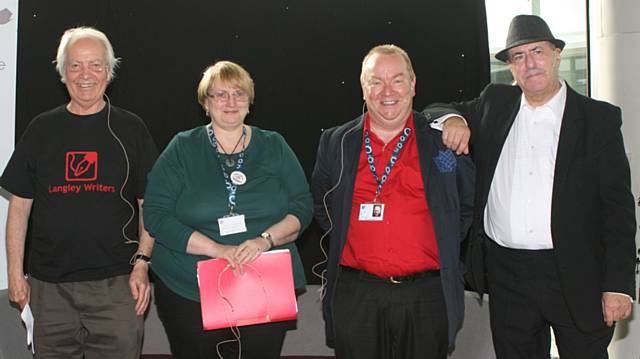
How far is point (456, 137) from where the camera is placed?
235 centimetres

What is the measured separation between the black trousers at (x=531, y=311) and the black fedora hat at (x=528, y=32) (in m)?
0.82

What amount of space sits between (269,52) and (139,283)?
6.32ft

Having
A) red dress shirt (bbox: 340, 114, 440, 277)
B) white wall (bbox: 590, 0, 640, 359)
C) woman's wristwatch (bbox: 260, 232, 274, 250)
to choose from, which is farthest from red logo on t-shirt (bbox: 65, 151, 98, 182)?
white wall (bbox: 590, 0, 640, 359)

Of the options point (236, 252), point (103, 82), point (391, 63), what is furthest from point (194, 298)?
point (391, 63)

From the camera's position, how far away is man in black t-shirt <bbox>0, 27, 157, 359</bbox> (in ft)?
8.13

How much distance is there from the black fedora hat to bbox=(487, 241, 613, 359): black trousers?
2.69 ft

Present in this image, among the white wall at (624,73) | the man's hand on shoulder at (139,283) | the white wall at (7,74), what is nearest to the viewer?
the man's hand on shoulder at (139,283)

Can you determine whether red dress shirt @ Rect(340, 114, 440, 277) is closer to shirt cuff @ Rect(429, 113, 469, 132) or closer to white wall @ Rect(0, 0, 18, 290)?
shirt cuff @ Rect(429, 113, 469, 132)

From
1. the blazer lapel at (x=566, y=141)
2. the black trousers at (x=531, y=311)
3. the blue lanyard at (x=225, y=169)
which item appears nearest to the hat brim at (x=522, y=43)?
the blazer lapel at (x=566, y=141)

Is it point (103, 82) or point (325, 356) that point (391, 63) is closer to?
point (103, 82)

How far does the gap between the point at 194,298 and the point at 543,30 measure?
1.73 meters

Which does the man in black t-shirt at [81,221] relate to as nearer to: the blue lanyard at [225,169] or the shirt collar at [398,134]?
the blue lanyard at [225,169]

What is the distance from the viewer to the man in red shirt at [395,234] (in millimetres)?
2344

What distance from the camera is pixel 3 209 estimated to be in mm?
3727
